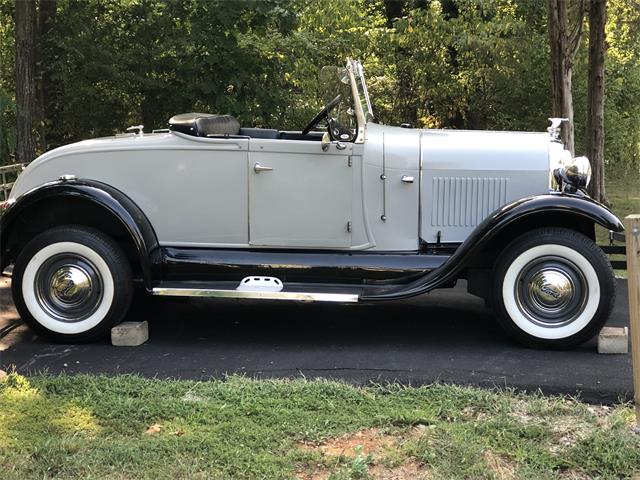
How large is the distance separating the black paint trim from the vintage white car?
1 cm

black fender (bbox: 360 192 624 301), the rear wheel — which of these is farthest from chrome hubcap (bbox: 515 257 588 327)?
the rear wheel

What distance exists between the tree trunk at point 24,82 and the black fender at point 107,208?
456 centimetres

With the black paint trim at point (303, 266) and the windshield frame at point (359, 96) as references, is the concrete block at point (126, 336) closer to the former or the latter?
the black paint trim at point (303, 266)

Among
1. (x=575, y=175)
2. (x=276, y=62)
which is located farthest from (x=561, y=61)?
(x=575, y=175)

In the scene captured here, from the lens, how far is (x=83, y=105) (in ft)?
34.5

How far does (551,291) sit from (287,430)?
2.20m

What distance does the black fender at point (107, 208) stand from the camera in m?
4.82

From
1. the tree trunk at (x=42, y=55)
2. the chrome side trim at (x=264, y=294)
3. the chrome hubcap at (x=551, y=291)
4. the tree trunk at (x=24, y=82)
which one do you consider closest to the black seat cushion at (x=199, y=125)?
the chrome side trim at (x=264, y=294)

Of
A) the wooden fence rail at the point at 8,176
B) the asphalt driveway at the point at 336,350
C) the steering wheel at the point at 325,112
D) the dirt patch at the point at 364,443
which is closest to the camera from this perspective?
the dirt patch at the point at 364,443

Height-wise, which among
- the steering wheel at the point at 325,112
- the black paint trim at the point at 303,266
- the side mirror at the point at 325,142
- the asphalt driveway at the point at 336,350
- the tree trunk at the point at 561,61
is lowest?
the asphalt driveway at the point at 336,350

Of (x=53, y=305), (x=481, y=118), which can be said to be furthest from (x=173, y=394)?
(x=481, y=118)

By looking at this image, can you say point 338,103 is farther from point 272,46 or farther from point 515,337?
point 272,46

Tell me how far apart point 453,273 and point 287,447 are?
1.99 meters

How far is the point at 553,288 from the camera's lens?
15.1ft
